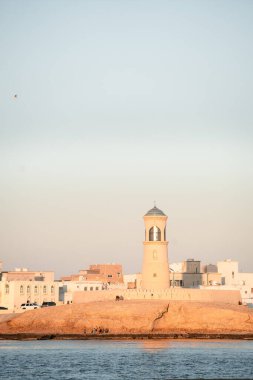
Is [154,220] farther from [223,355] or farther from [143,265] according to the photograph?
[223,355]

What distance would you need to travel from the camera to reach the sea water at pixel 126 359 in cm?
6556

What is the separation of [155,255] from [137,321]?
13566mm

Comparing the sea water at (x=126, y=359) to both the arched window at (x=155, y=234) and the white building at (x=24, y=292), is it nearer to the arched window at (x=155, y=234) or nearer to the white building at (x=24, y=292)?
the arched window at (x=155, y=234)

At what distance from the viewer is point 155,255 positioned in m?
109

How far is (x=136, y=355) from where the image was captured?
77438mm

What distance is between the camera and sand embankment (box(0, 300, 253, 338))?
9631cm

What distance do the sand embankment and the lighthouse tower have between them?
8.44m

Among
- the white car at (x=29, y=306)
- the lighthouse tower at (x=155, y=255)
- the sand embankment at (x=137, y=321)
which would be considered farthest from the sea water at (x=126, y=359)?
the white car at (x=29, y=306)

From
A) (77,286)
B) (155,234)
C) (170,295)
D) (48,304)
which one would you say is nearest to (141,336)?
(170,295)

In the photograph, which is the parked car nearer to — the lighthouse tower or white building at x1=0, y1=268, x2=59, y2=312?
white building at x1=0, y1=268, x2=59, y2=312

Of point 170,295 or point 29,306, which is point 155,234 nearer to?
point 170,295

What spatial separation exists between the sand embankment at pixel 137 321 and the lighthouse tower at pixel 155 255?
27.7 feet

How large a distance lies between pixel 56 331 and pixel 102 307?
17.9 ft

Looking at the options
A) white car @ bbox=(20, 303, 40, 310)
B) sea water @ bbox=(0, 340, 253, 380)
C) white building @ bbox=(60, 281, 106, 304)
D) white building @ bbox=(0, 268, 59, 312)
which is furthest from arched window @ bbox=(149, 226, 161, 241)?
white building @ bbox=(60, 281, 106, 304)
